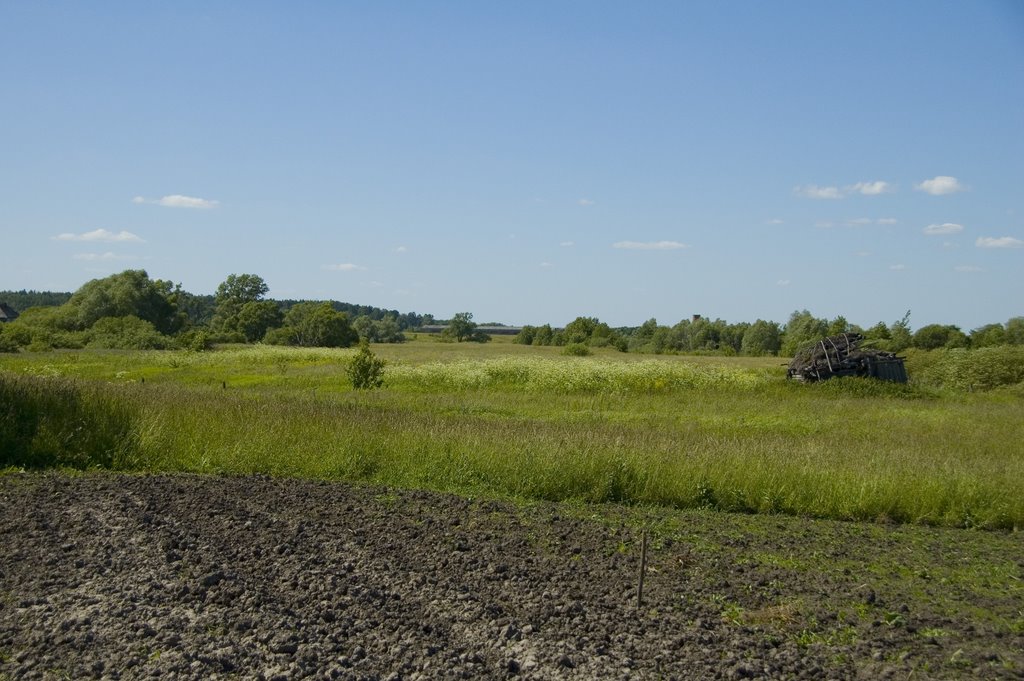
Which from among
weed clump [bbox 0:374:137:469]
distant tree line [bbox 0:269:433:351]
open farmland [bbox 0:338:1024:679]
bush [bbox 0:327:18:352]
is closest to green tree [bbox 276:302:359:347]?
distant tree line [bbox 0:269:433:351]

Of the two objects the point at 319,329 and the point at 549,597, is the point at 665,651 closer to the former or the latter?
the point at 549,597

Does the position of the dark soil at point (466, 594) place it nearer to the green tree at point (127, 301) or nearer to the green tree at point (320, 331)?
the green tree at point (127, 301)

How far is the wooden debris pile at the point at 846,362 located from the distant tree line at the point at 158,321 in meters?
44.8

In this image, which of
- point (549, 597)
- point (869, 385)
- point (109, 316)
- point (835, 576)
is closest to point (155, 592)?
point (549, 597)

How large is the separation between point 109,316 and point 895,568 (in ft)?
245

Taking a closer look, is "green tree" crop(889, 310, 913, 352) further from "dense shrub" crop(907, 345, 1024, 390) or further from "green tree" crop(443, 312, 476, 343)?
"green tree" crop(443, 312, 476, 343)

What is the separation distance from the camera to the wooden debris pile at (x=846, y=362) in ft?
108

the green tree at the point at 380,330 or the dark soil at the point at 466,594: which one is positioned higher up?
the green tree at the point at 380,330

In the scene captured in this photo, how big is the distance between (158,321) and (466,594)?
259ft

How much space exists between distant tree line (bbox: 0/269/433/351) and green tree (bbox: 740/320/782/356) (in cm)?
4179

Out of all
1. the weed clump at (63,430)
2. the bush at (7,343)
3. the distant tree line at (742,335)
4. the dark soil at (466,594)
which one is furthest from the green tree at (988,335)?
the bush at (7,343)

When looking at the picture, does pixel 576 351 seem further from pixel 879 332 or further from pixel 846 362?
pixel 846 362

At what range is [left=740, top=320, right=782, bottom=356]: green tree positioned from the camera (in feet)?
282

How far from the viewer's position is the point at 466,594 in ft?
22.0
